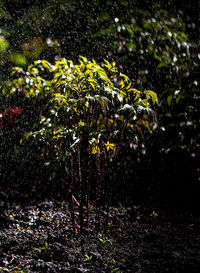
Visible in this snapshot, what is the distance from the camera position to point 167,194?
2807 mm

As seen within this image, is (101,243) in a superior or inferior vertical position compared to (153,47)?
inferior

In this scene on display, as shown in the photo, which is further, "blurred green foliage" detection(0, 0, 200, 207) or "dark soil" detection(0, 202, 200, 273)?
"blurred green foliage" detection(0, 0, 200, 207)

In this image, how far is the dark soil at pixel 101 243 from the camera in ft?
4.66

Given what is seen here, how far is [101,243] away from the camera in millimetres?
1712

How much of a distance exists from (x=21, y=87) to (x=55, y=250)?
1.66 meters

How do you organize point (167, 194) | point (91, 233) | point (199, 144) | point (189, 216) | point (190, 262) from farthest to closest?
point (167, 194)
point (189, 216)
point (199, 144)
point (91, 233)
point (190, 262)

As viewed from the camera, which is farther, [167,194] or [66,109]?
[167,194]

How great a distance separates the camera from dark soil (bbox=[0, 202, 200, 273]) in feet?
4.66

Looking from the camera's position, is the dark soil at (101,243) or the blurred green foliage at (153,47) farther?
the blurred green foliage at (153,47)

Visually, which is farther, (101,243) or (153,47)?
(153,47)

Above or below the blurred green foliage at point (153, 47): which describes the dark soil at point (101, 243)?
below

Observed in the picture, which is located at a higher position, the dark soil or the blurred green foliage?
the blurred green foliage

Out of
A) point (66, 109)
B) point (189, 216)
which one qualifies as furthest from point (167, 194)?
point (66, 109)

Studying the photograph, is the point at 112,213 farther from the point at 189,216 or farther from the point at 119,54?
the point at 119,54
